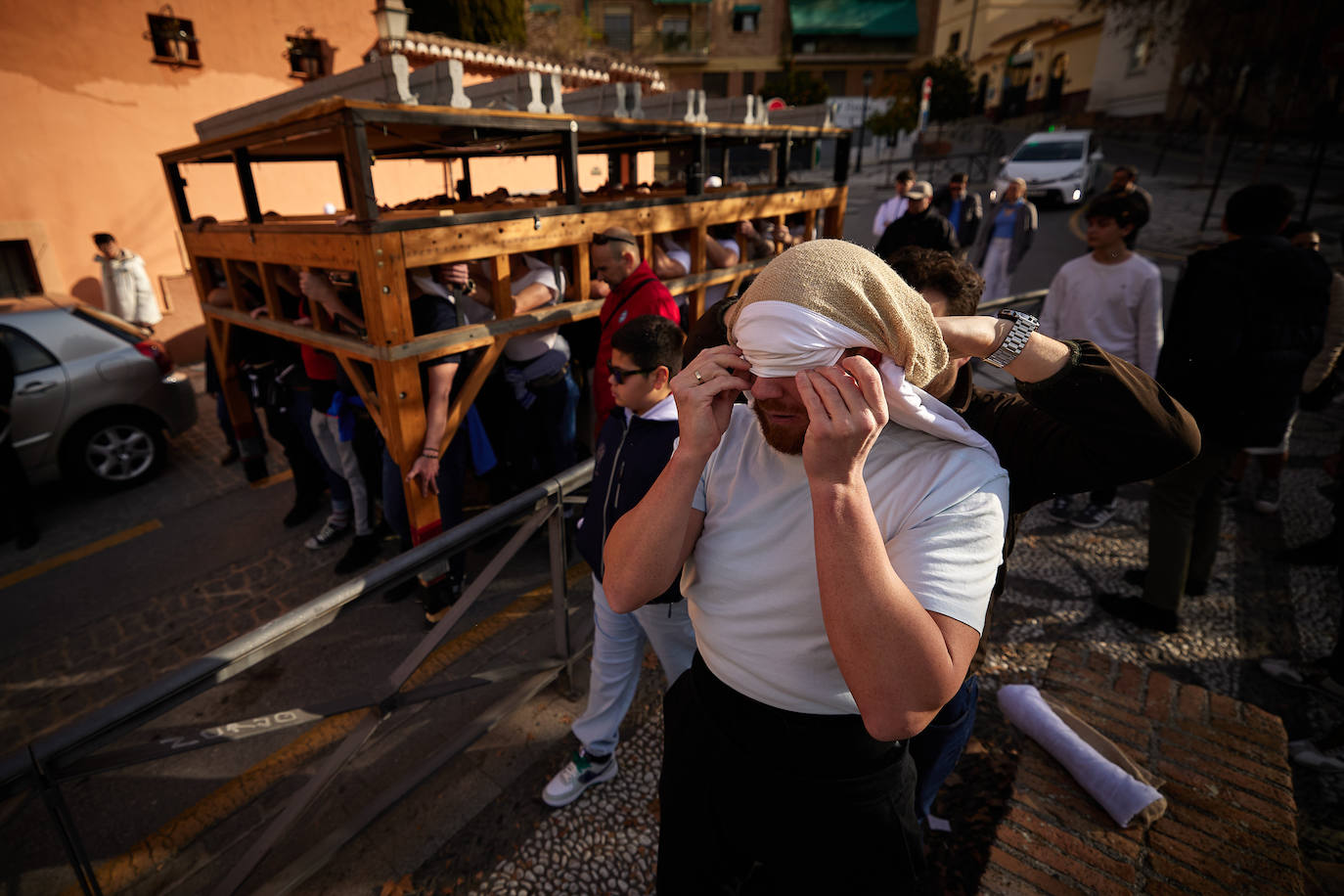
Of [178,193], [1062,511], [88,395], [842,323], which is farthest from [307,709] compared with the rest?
[88,395]

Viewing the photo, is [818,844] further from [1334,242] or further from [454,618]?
[1334,242]

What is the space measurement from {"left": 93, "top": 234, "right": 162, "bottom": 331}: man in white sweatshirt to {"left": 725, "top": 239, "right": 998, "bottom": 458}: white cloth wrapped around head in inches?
386

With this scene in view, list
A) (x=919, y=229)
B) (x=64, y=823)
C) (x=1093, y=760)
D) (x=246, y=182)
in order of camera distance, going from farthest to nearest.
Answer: (x=919, y=229)
(x=246, y=182)
(x=1093, y=760)
(x=64, y=823)

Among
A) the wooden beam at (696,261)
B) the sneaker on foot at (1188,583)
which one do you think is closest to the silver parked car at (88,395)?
the wooden beam at (696,261)

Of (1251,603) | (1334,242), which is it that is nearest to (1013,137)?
(1334,242)

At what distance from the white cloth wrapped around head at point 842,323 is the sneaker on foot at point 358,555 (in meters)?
3.95

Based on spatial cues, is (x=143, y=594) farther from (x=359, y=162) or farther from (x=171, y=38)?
(x=171, y=38)

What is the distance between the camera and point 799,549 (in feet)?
4.31

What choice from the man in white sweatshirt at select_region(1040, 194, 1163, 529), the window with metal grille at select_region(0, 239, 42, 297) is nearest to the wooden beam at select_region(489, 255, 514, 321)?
the man in white sweatshirt at select_region(1040, 194, 1163, 529)

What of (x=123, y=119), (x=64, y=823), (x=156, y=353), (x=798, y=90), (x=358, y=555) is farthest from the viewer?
(x=798, y=90)

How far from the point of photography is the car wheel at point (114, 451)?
5.43 m

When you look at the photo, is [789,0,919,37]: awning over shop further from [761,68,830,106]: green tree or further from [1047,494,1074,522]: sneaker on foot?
[1047,494,1074,522]: sneaker on foot

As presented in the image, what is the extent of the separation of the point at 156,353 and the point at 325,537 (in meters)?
2.89

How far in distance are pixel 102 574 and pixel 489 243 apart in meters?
3.65
